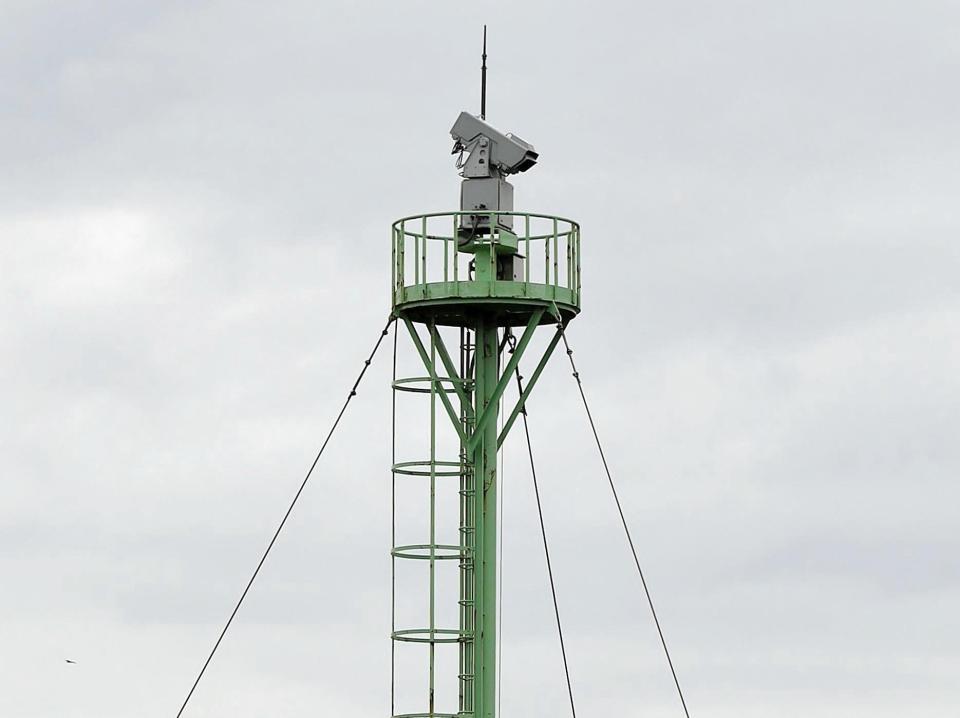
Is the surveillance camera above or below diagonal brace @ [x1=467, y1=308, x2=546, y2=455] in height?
above

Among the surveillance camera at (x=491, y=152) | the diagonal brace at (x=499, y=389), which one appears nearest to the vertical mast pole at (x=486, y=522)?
the diagonal brace at (x=499, y=389)

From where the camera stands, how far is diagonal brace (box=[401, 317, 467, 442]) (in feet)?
190

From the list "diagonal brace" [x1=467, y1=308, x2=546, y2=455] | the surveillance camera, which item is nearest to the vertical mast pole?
"diagonal brace" [x1=467, y1=308, x2=546, y2=455]

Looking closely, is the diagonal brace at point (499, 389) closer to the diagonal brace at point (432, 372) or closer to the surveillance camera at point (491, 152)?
the diagonal brace at point (432, 372)

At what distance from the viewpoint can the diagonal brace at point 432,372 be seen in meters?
58.0

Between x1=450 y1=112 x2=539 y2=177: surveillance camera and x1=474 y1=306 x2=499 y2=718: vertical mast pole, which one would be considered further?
x1=450 y1=112 x2=539 y2=177: surveillance camera

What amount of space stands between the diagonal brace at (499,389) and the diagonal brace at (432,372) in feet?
0.81

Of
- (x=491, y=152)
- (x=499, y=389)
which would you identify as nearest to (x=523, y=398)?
(x=499, y=389)

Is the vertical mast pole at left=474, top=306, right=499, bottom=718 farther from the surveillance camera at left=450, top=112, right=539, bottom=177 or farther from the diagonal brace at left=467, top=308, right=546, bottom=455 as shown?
the surveillance camera at left=450, top=112, right=539, bottom=177

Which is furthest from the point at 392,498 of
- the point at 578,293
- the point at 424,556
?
the point at 578,293

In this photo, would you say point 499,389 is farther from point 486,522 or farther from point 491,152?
point 491,152

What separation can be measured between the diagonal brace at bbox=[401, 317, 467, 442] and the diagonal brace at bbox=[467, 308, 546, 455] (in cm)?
25

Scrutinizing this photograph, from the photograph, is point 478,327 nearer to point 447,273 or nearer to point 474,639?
point 447,273

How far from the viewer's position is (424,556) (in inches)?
2259
